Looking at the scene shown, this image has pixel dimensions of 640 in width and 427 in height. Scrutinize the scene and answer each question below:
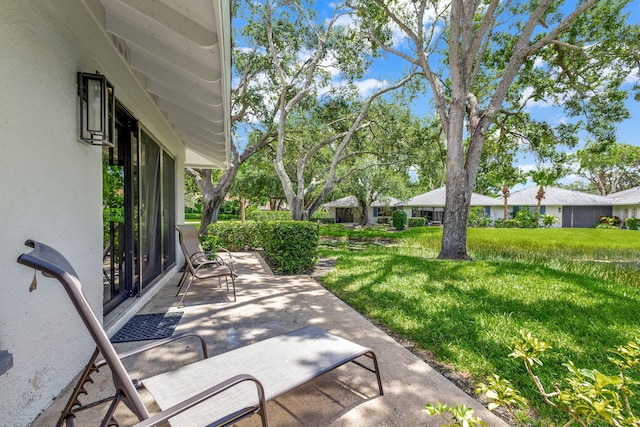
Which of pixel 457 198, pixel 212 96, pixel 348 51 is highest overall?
pixel 348 51

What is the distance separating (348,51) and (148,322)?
10.6m

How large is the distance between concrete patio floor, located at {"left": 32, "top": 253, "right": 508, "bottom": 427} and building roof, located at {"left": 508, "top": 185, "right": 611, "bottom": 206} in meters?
31.9

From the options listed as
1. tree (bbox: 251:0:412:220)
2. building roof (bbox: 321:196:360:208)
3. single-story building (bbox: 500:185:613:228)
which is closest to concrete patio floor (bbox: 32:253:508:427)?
tree (bbox: 251:0:412:220)

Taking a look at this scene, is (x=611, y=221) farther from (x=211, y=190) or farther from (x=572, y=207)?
(x=211, y=190)

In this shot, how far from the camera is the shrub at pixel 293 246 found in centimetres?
671

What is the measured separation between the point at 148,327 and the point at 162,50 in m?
3.02

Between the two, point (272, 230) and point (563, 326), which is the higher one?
point (272, 230)

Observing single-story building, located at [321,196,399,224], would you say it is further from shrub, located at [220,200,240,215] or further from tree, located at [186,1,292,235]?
tree, located at [186,1,292,235]

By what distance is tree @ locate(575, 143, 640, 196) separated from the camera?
3422 cm

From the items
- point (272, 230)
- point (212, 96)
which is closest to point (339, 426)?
point (212, 96)

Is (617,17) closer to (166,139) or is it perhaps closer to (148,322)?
(166,139)

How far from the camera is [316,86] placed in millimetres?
11906

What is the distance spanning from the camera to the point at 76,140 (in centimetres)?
259

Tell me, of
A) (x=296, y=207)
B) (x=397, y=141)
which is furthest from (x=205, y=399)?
(x=397, y=141)
